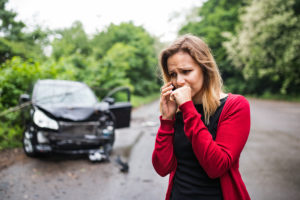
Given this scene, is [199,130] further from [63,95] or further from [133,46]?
[133,46]

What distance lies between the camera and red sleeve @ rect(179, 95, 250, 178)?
1294 millimetres

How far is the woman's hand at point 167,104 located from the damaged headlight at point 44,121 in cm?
419

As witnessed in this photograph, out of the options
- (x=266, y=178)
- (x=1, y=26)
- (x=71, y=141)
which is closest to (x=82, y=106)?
(x=71, y=141)

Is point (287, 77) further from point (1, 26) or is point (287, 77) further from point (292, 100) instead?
point (1, 26)

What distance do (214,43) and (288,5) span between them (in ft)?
56.6

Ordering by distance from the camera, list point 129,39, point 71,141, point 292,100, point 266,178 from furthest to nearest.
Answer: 1. point 129,39
2. point 292,100
3. point 71,141
4. point 266,178

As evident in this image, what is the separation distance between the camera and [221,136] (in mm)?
1363

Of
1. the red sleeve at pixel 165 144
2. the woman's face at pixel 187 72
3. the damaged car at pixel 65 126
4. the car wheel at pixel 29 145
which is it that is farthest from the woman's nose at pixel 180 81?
the car wheel at pixel 29 145

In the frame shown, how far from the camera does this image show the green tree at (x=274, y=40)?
20708 millimetres

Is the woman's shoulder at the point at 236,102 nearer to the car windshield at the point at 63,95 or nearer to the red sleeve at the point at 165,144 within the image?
the red sleeve at the point at 165,144

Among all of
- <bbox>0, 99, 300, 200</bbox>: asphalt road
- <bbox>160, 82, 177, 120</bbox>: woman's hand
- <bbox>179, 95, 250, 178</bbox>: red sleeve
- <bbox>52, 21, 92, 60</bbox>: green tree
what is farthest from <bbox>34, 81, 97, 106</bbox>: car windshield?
<bbox>52, 21, 92, 60</bbox>: green tree

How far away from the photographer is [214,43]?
3844 centimetres

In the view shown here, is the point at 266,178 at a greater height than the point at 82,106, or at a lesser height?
lesser

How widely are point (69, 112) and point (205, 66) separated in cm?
449
